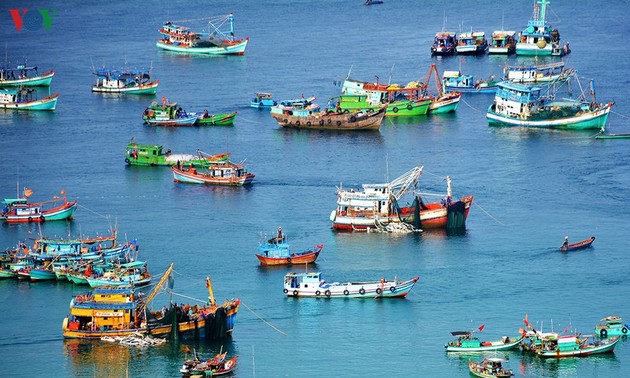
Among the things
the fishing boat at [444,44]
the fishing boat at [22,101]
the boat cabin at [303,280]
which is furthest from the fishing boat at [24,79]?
the boat cabin at [303,280]

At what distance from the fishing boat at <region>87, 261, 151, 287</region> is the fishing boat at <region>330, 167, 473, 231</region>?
38.9 ft

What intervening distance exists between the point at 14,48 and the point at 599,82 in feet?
175

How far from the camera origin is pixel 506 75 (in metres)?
114

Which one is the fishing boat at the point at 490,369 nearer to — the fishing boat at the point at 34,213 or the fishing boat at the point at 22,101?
the fishing boat at the point at 34,213

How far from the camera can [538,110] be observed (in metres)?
104

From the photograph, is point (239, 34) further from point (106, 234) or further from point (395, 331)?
point (395, 331)

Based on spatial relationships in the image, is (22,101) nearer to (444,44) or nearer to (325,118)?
(325,118)

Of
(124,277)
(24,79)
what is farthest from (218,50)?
(124,277)

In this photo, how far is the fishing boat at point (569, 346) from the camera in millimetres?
61875

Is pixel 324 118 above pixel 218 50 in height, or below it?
below

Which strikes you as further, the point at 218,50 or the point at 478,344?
the point at 218,50

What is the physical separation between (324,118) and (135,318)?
135ft

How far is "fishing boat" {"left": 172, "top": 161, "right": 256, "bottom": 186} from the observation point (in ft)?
289

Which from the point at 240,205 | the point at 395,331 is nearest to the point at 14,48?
the point at 240,205
